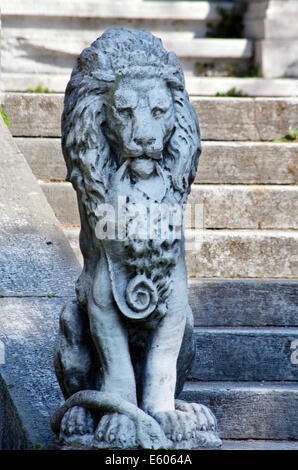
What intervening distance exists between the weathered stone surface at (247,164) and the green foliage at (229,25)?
237cm

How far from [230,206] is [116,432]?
290cm

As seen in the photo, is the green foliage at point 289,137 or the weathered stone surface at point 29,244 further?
the green foliage at point 289,137

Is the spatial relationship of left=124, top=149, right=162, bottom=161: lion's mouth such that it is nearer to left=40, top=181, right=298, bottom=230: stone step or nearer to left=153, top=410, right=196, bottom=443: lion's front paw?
left=153, top=410, right=196, bottom=443: lion's front paw

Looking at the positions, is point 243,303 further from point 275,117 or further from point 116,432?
point 116,432

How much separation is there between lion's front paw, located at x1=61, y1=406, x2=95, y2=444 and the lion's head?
0.71 metres

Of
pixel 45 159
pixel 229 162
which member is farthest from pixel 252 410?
pixel 45 159

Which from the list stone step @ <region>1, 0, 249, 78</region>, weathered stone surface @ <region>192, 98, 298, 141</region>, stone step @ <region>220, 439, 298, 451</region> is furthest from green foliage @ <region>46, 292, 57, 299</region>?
stone step @ <region>1, 0, 249, 78</region>

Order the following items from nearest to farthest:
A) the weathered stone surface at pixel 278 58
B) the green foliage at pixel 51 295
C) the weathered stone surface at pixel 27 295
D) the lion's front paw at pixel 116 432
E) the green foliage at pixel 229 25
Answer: the lion's front paw at pixel 116 432 < the weathered stone surface at pixel 27 295 < the green foliage at pixel 51 295 < the weathered stone surface at pixel 278 58 < the green foliage at pixel 229 25

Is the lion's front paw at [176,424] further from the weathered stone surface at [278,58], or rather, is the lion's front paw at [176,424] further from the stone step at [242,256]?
the weathered stone surface at [278,58]

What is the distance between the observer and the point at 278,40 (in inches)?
296

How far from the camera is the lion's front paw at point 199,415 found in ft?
10.3

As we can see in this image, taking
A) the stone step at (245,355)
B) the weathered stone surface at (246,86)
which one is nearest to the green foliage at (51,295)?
the stone step at (245,355)

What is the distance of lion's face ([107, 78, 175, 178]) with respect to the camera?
3174 millimetres

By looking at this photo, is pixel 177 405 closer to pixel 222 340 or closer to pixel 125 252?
pixel 125 252
